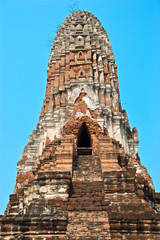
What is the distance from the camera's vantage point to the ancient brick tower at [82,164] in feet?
19.5

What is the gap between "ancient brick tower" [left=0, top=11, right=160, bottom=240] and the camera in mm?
5949

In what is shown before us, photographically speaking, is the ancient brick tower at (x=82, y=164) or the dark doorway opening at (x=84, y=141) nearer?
the ancient brick tower at (x=82, y=164)

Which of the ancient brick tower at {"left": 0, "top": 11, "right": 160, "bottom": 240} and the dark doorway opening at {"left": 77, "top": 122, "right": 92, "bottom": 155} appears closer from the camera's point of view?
the ancient brick tower at {"left": 0, "top": 11, "right": 160, "bottom": 240}

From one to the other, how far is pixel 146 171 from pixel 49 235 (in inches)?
333

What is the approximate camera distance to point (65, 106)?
14.3 metres

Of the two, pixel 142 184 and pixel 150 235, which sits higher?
pixel 142 184

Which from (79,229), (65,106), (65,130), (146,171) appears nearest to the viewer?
(79,229)

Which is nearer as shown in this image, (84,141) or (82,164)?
(82,164)

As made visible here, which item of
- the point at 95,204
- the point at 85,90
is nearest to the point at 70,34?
the point at 85,90

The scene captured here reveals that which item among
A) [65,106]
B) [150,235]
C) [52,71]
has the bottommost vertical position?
[150,235]

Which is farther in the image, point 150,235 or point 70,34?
point 70,34

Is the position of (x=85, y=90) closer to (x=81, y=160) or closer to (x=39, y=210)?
(x=81, y=160)

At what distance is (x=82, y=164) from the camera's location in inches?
398

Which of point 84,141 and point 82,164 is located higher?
point 84,141
